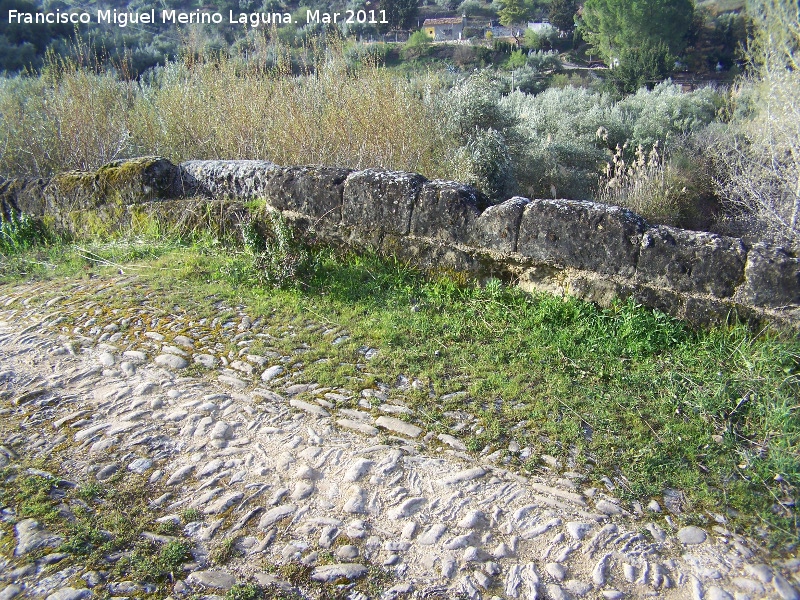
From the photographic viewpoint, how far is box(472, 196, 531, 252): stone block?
12.5ft

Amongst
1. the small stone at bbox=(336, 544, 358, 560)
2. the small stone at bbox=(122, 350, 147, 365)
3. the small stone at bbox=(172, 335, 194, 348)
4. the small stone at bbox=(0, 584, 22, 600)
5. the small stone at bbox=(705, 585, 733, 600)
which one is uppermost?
the small stone at bbox=(172, 335, 194, 348)

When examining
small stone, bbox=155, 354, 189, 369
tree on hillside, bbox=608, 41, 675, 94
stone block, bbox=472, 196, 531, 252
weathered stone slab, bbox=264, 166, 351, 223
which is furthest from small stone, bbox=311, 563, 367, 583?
tree on hillside, bbox=608, 41, 675, 94

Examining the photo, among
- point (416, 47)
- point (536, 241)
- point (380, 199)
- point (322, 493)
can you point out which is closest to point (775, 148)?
point (536, 241)

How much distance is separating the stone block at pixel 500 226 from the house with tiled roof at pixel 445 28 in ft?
70.9

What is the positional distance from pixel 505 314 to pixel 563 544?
1694 mm

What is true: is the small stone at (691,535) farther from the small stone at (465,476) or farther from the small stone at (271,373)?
the small stone at (271,373)

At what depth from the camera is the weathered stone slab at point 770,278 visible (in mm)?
3068

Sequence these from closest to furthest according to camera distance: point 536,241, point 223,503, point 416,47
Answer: point 223,503 → point 536,241 → point 416,47

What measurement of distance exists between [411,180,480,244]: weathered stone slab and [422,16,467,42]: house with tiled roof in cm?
2139

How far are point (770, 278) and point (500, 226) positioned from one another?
155 centimetres

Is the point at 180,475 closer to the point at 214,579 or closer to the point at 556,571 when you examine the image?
the point at 214,579

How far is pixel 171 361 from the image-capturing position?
3.48 m

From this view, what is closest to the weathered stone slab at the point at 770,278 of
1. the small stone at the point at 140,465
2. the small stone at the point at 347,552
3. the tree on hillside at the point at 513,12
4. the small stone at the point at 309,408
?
the small stone at the point at 309,408

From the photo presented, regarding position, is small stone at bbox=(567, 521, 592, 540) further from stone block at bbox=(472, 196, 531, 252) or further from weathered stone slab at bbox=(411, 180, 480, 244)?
weathered stone slab at bbox=(411, 180, 480, 244)
